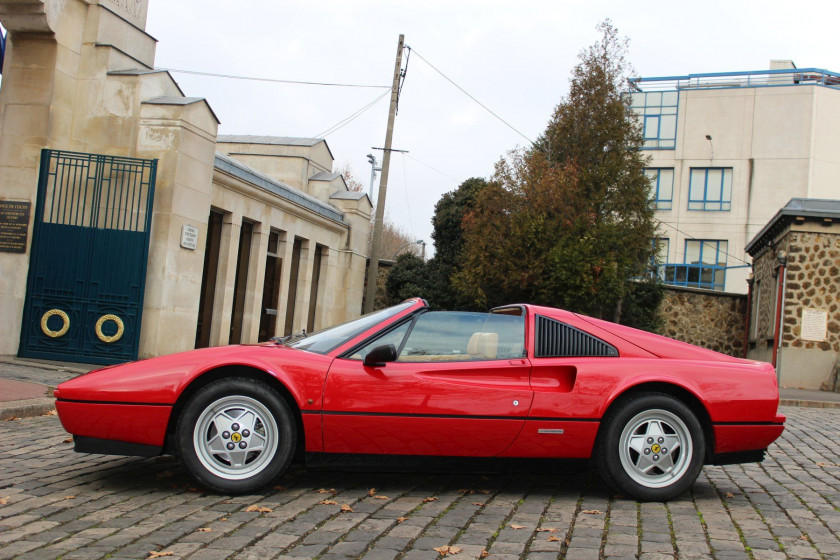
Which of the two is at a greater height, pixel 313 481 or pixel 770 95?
pixel 770 95

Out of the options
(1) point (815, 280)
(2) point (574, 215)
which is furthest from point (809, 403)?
(2) point (574, 215)

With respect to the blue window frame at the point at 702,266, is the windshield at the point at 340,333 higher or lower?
lower

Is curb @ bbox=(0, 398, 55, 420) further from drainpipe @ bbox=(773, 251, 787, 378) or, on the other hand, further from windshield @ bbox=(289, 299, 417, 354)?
drainpipe @ bbox=(773, 251, 787, 378)

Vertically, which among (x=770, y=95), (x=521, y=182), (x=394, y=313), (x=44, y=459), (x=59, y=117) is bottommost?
(x=44, y=459)

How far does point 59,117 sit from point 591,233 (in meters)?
17.2

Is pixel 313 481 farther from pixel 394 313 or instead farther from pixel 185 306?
pixel 185 306

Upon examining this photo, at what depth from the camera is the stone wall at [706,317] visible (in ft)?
104

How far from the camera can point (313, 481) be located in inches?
218

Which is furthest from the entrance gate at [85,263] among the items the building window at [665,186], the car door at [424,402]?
the building window at [665,186]

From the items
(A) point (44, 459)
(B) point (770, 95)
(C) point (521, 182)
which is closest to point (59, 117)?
(A) point (44, 459)

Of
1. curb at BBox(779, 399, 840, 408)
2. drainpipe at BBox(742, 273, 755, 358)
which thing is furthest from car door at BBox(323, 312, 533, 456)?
drainpipe at BBox(742, 273, 755, 358)

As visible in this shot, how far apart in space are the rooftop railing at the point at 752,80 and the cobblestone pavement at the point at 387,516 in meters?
42.2

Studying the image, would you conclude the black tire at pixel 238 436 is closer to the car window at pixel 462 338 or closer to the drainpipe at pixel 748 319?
the car window at pixel 462 338

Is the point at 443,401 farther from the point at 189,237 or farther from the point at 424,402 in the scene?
the point at 189,237
